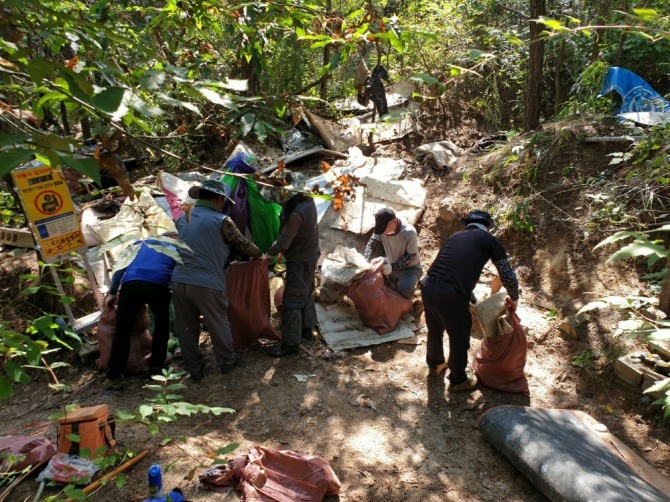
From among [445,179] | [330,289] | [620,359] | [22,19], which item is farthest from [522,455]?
[445,179]

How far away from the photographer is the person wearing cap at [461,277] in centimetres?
361

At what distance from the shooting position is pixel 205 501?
2.60 metres

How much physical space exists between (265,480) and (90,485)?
2.94 feet

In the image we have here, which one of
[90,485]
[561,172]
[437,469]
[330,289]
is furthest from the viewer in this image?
[561,172]

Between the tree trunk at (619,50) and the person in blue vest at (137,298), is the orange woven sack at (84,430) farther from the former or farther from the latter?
the tree trunk at (619,50)

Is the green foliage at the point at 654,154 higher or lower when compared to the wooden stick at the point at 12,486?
higher

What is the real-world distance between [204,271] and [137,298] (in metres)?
0.61

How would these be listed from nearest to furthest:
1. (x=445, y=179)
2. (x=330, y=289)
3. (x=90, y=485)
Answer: (x=90, y=485)
(x=330, y=289)
(x=445, y=179)

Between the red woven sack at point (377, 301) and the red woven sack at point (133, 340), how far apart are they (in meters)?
1.92

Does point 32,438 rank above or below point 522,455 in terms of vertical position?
above

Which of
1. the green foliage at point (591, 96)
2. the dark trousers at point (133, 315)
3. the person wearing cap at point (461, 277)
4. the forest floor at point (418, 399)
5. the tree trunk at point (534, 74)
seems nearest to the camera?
the forest floor at point (418, 399)

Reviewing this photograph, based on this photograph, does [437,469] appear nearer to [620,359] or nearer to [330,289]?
[620,359]

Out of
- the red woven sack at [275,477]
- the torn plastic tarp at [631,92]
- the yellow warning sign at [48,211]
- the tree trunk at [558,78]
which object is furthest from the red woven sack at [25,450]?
the tree trunk at [558,78]

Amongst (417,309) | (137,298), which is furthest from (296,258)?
(417,309)
